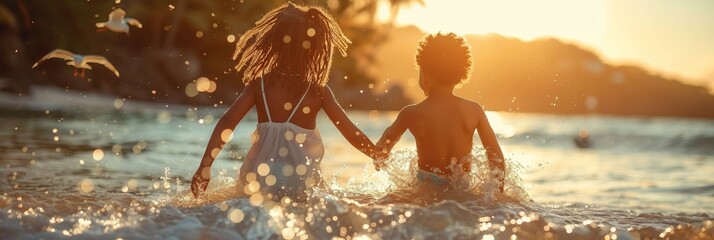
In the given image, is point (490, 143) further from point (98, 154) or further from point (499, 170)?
point (98, 154)

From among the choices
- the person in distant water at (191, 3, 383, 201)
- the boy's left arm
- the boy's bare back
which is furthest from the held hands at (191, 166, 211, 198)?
the boy's left arm

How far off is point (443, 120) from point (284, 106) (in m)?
1.18

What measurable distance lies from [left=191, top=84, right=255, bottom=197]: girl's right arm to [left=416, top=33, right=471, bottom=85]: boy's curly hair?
1.33 m

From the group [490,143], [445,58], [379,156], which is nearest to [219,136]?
[379,156]

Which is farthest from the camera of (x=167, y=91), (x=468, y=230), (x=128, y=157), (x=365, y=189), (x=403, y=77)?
(x=403, y=77)

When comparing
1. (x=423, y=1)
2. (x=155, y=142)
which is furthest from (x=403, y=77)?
(x=155, y=142)

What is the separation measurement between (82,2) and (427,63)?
27318 mm

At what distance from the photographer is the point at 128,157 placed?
10602 millimetres

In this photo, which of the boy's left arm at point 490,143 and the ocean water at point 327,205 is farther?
the boy's left arm at point 490,143

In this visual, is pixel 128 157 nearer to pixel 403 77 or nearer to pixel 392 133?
pixel 392 133

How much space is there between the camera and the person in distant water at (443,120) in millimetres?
5820

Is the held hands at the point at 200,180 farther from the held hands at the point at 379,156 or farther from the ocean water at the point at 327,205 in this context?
the held hands at the point at 379,156

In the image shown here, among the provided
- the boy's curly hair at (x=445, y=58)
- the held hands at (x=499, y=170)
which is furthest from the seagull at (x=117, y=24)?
the held hands at (x=499, y=170)

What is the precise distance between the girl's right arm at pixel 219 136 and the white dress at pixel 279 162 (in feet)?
0.38
